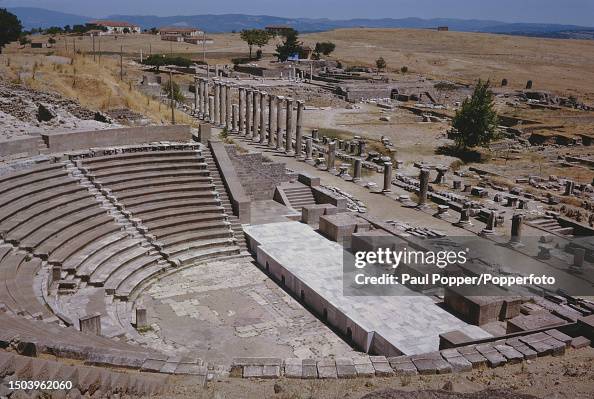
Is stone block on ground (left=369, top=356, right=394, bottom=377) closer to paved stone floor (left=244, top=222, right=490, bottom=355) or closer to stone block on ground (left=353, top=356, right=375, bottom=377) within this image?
stone block on ground (left=353, top=356, right=375, bottom=377)

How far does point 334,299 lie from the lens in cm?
1803

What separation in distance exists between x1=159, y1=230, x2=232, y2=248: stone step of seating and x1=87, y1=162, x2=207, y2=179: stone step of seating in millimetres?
3594

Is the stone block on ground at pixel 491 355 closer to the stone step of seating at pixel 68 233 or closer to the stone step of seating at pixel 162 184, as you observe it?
the stone step of seating at pixel 68 233

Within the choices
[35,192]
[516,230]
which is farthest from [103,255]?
[516,230]

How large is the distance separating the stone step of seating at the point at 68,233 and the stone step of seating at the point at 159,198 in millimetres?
1399

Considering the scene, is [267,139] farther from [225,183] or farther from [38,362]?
[38,362]

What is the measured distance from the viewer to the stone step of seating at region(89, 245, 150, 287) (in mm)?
18520

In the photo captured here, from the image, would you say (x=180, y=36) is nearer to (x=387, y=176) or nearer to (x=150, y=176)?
(x=387, y=176)

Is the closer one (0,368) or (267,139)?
(0,368)

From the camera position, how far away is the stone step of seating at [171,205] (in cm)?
2302

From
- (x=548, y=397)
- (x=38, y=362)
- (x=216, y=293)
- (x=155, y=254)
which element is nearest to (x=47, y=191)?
(x=155, y=254)

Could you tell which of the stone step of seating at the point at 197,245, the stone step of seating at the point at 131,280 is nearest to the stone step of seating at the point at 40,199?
the stone step of seating at the point at 131,280

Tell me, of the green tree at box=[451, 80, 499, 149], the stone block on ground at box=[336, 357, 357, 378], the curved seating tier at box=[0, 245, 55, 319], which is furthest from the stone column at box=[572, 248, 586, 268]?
the green tree at box=[451, 80, 499, 149]

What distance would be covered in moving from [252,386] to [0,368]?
425 cm
